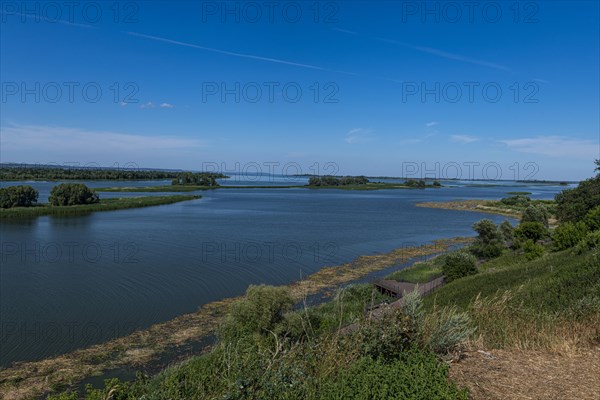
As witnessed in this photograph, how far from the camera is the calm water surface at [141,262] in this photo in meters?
18.1

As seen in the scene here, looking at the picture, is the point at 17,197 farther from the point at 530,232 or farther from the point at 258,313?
the point at 530,232

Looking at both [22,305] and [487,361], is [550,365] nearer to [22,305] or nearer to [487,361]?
[487,361]

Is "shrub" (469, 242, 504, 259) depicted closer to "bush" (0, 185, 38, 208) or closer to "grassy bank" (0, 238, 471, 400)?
"grassy bank" (0, 238, 471, 400)

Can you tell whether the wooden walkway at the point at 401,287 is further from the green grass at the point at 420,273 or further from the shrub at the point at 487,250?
the shrub at the point at 487,250

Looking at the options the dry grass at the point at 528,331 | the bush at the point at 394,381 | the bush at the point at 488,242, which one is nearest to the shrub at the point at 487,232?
the bush at the point at 488,242

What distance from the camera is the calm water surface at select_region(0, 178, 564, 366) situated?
18.1m

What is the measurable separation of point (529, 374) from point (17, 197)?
74609mm

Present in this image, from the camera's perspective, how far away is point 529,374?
4859mm

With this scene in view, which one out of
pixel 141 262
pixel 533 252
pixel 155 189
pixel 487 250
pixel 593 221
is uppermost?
pixel 593 221

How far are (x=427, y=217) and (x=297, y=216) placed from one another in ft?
71.3

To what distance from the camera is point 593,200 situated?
37.7m

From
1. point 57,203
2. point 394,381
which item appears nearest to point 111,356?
point 394,381

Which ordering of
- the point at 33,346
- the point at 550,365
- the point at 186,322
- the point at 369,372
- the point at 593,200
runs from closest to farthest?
the point at 369,372, the point at 550,365, the point at 33,346, the point at 186,322, the point at 593,200

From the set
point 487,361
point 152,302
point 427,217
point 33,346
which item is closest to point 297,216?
point 427,217
